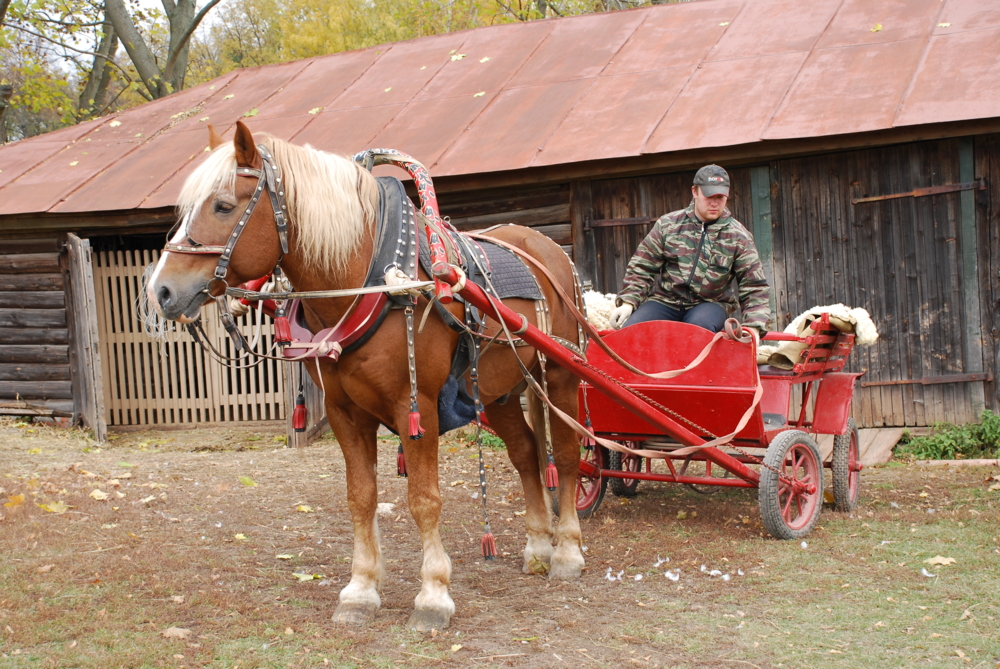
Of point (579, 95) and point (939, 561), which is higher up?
point (579, 95)

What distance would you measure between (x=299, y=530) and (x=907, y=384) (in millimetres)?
5559

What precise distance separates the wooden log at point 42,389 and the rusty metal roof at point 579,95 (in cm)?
207

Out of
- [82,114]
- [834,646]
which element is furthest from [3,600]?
[82,114]

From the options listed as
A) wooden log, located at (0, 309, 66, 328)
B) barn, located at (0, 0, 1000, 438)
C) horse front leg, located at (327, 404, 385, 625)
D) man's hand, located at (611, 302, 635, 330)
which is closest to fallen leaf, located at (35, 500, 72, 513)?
horse front leg, located at (327, 404, 385, 625)

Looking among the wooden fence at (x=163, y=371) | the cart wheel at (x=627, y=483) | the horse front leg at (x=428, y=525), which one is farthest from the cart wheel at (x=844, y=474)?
the wooden fence at (x=163, y=371)

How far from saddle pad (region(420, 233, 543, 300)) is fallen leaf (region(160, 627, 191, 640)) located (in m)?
1.94

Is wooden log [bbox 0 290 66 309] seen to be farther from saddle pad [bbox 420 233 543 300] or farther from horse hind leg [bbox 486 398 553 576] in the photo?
saddle pad [bbox 420 233 543 300]

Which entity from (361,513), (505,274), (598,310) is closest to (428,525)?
(361,513)

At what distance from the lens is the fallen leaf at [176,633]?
3483 mm

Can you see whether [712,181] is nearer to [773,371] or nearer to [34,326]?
[773,371]

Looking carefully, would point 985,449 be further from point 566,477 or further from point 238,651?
point 238,651

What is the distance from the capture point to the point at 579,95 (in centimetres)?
928

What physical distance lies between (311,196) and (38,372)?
8.32 metres

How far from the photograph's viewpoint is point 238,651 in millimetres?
3381
